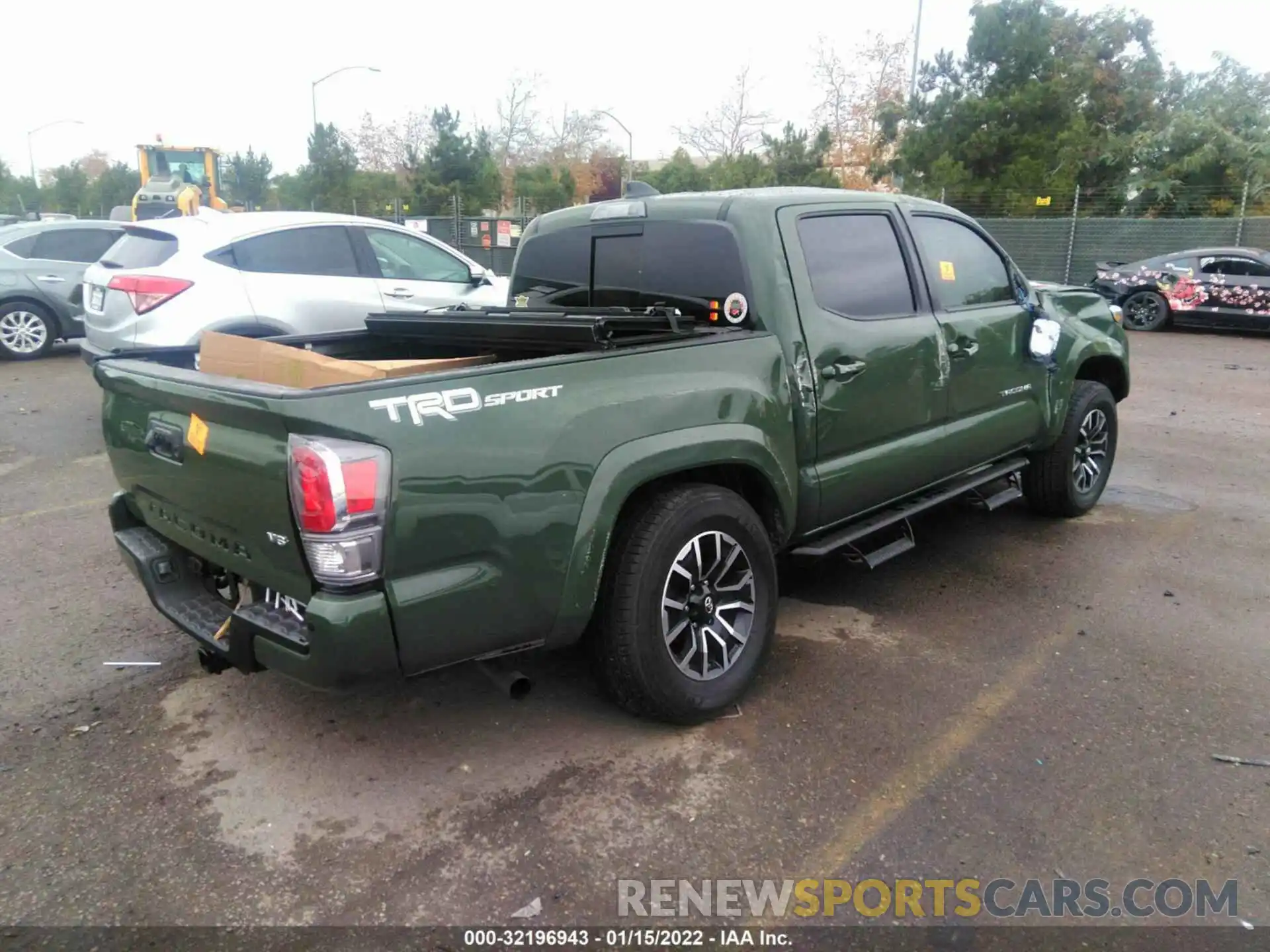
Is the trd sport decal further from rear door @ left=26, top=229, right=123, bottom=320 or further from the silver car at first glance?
rear door @ left=26, top=229, right=123, bottom=320

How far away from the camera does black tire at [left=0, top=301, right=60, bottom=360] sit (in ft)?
36.7

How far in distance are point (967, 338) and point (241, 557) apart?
335 cm

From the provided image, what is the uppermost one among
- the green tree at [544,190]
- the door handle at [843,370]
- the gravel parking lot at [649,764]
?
the green tree at [544,190]

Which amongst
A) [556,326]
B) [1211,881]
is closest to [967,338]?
[556,326]

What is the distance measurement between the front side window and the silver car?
0.01 metres

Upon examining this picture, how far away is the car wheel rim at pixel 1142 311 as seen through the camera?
15.9 metres

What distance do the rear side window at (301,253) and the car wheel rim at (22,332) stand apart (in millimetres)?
5625

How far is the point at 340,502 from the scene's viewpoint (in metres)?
2.51

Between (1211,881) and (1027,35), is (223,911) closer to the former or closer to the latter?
(1211,881)

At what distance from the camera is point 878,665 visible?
3.89 metres

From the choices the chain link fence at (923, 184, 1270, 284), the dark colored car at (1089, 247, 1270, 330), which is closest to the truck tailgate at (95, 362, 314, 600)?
the dark colored car at (1089, 247, 1270, 330)

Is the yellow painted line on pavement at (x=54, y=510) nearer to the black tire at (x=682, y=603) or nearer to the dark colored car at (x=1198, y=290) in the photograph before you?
the black tire at (x=682, y=603)

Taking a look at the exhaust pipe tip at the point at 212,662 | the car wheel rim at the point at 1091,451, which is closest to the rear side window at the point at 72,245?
the exhaust pipe tip at the point at 212,662

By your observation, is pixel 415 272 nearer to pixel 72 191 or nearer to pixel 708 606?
pixel 708 606
